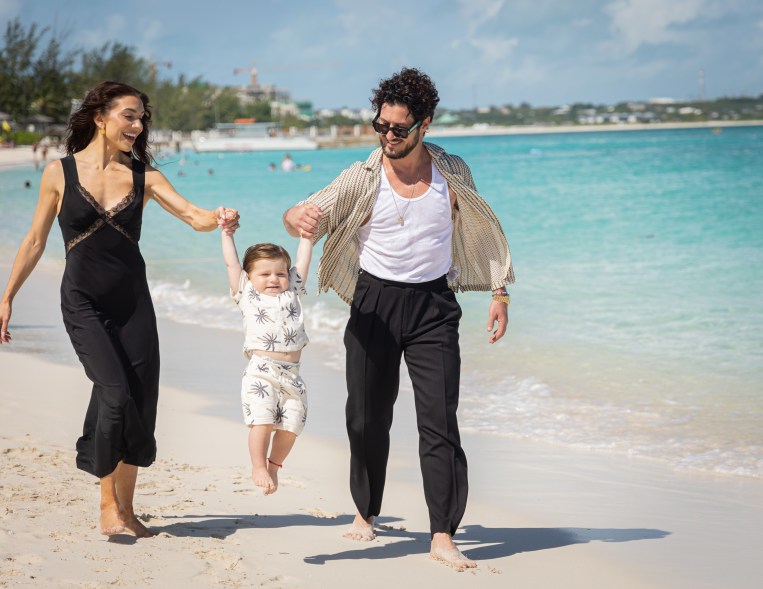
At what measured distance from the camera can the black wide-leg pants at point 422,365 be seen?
4.31 meters

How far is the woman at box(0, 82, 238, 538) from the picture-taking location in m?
4.20

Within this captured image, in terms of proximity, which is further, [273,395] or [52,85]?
[52,85]

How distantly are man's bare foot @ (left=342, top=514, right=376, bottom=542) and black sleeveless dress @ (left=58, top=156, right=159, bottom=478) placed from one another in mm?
923

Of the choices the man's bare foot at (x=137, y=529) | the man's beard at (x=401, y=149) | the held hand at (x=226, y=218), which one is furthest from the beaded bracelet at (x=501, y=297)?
the man's bare foot at (x=137, y=529)

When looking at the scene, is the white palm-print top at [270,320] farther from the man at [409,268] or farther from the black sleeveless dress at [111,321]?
the black sleeveless dress at [111,321]

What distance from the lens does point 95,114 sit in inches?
173

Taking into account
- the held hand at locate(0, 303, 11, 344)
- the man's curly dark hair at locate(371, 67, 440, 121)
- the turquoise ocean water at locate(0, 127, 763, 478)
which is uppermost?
the man's curly dark hair at locate(371, 67, 440, 121)

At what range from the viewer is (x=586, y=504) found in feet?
17.9

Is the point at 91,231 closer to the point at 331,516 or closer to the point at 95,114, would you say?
the point at 95,114

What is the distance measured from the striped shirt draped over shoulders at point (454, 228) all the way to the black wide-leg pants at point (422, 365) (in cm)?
14

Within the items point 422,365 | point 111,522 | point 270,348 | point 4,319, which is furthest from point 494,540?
point 4,319

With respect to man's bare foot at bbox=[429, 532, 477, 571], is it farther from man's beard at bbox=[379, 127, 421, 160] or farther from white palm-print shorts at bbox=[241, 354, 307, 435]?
man's beard at bbox=[379, 127, 421, 160]

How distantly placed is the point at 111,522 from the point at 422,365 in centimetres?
139

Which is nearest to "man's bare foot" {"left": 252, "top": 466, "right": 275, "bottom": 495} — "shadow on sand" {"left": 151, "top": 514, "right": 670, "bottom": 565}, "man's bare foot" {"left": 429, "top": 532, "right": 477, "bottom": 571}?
"shadow on sand" {"left": 151, "top": 514, "right": 670, "bottom": 565}
